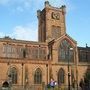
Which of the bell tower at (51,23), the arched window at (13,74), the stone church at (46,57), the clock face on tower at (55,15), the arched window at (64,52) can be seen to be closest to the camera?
the arched window at (13,74)

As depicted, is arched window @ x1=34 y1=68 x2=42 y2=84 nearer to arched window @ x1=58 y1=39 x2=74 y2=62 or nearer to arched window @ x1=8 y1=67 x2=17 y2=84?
arched window @ x1=8 y1=67 x2=17 y2=84

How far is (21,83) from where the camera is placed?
2601 inches

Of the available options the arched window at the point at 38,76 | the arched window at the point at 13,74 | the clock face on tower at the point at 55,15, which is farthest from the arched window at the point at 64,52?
the arched window at the point at 13,74

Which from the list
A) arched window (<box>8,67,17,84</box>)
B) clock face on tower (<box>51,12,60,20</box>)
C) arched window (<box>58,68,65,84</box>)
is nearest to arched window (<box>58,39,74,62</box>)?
arched window (<box>58,68,65,84</box>)

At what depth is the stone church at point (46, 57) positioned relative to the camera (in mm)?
66250

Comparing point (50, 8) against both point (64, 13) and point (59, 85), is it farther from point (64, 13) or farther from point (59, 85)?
point (59, 85)

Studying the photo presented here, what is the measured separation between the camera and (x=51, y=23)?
8056 cm

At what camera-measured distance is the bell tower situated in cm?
7975

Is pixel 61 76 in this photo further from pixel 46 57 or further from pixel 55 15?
pixel 55 15

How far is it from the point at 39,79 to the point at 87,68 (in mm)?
15964

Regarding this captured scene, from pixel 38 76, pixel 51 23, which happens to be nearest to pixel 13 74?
pixel 38 76

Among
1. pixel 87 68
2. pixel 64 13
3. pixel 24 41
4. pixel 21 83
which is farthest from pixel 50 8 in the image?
pixel 21 83

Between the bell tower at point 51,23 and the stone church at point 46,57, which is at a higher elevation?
the bell tower at point 51,23

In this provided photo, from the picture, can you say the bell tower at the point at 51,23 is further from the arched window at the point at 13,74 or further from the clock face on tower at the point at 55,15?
the arched window at the point at 13,74
